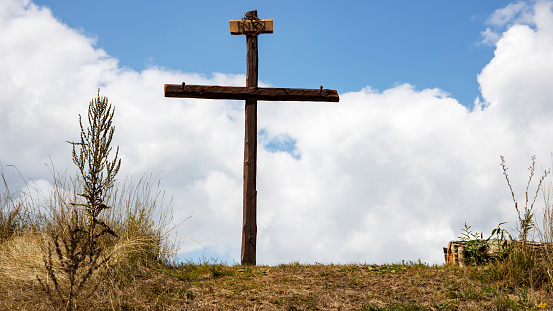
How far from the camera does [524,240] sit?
6574mm

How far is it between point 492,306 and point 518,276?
36.7 inches

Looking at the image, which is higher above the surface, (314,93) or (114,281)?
(314,93)

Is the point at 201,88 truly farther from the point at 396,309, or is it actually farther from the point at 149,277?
the point at 396,309

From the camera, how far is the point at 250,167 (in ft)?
25.8

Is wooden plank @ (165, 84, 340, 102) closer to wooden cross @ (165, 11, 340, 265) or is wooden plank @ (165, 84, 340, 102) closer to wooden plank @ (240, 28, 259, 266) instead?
wooden cross @ (165, 11, 340, 265)

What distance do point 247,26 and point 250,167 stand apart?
8.27ft

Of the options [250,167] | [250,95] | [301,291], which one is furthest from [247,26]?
[301,291]

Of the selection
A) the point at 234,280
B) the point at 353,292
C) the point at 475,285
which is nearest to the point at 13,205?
the point at 234,280

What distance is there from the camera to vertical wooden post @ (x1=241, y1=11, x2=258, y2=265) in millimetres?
7664

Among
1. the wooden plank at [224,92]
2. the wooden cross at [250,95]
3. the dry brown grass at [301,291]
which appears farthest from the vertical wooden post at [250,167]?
the dry brown grass at [301,291]

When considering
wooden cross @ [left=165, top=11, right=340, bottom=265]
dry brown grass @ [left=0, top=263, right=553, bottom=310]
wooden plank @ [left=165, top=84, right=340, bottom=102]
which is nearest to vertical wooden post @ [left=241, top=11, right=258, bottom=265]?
wooden cross @ [left=165, top=11, right=340, bottom=265]

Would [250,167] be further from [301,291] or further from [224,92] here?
[301,291]

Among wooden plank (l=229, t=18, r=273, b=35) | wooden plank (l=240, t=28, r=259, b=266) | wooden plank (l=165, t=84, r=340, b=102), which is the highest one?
wooden plank (l=229, t=18, r=273, b=35)

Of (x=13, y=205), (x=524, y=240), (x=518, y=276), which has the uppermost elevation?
(x=13, y=205)
